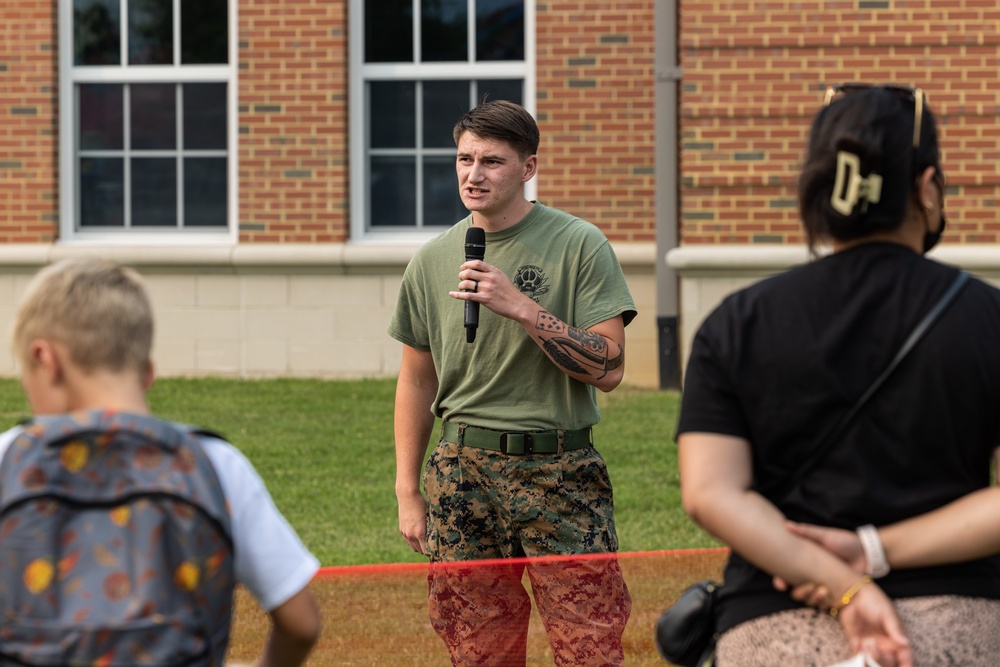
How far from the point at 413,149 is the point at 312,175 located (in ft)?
3.15

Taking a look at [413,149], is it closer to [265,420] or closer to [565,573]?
[265,420]

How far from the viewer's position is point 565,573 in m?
3.78

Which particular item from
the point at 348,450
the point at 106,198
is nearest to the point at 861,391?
the point at 348,450

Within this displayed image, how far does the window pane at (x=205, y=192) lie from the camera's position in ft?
40.1

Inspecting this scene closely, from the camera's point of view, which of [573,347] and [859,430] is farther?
[573,347]

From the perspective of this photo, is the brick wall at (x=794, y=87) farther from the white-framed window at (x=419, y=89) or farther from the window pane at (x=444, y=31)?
the window pane at (x=444, y=31)

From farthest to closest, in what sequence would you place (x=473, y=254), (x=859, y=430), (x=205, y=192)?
(x=205, y=192) < (x=473, y=254) < (x=859, y=430)

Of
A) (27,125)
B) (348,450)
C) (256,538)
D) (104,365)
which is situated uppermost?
(27,125)

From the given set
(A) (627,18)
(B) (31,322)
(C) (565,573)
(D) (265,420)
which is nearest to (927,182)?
(B) (31,322)

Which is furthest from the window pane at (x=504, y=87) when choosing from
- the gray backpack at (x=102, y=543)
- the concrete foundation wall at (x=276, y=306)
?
the gray backpack at (x=102, y=543)

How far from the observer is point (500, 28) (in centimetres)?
1184

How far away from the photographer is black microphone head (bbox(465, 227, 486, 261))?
3.93 metres

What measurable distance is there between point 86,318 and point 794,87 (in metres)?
9.38

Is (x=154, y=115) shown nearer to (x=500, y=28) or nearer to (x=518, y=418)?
(x=500, y=28)
